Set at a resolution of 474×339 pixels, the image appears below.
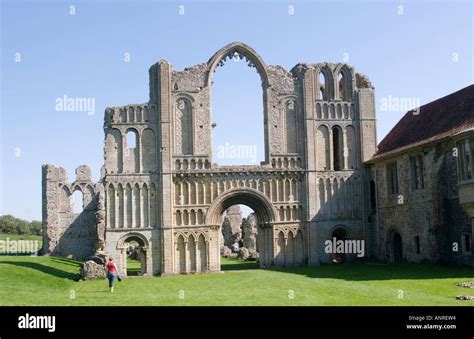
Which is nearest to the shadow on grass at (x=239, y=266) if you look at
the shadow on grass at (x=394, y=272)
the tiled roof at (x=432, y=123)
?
the shadow on grass at (x=394, y=272)

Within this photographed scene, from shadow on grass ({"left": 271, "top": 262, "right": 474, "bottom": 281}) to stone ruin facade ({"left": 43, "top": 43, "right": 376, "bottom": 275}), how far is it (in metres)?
4.83

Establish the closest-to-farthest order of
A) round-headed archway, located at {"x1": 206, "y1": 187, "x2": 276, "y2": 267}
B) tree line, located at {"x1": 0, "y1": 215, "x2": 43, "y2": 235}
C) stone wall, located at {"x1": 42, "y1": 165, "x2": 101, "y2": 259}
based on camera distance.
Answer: round-headed archway, located at {"x1": 206, "y1": 187, "x2": 276, "y2": 267} → stone wall, located at {"x1": 42, "y1": 165, "x2": 101, "y2": 259} → tree line, located at {"x1": 0, "y1": 215, "x2": 43, "y2": 235}

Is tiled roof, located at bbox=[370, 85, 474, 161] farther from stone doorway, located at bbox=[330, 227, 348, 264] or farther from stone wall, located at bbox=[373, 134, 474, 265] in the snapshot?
stone doorway, located at bbox=[330, 227, 348, 264]

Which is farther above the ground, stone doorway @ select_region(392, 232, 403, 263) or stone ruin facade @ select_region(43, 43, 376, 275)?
stone ruin facade @ select_region(43, 43, 376, 275)

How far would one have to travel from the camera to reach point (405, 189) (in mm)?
35969

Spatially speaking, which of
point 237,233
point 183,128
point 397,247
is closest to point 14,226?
point 237,233

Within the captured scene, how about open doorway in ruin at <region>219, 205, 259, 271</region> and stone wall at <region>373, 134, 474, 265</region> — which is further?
open doorway in ruin at <region>219, 205, 259, 271</region>

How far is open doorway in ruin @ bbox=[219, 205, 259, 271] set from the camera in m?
56.3

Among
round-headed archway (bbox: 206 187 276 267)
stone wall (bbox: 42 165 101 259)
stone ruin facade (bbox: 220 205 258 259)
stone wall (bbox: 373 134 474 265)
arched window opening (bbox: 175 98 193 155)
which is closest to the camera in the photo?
stone wall (bbox: 373 134 474 265)

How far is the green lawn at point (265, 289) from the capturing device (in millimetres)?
20562

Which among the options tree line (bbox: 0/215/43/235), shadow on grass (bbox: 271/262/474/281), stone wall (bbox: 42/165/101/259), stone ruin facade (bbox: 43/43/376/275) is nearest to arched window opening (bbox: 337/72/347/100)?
stone ruin facade (bbox: 43/43/376/275)
